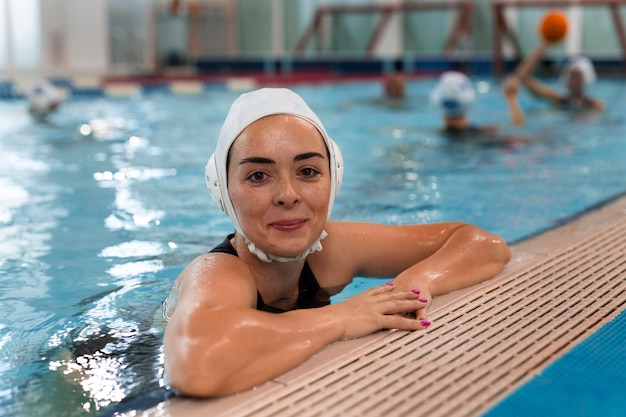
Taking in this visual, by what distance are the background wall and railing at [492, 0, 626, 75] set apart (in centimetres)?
32

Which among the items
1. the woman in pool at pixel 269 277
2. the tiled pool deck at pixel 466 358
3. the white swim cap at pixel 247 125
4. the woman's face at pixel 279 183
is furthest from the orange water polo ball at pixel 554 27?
the woman's face at pixel 279 183

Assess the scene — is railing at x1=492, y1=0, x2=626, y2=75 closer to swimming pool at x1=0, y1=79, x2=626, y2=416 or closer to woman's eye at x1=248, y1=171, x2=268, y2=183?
swimming pool at x1=0, y1=79, x2=626, y2=416

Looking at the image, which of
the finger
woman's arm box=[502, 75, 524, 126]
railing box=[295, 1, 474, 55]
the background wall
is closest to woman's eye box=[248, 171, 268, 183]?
the finger

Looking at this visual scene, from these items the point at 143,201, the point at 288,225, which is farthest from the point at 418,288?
the point at 143,201

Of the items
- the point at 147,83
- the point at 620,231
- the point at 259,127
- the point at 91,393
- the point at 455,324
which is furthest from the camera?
the point at 147,83

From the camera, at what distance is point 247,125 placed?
2.35m

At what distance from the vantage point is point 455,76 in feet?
25.2

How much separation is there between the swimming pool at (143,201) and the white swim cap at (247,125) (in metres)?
0.52

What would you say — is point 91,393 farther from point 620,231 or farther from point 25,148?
point 25,148

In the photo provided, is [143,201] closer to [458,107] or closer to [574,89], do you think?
[458,107]

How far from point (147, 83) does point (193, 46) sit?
6.14 meters

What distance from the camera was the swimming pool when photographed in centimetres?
251

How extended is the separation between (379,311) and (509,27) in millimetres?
17399

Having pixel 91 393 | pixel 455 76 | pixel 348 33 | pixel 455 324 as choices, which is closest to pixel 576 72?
pixel 455 76
